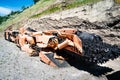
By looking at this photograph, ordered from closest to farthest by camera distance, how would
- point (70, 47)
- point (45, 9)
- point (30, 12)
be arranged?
point (70, 47)
point (45, 9)
point (30, 12)

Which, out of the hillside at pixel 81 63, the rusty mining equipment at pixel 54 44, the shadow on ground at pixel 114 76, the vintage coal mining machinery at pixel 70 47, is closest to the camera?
the vintage coal mining machinery at pixel 70 47

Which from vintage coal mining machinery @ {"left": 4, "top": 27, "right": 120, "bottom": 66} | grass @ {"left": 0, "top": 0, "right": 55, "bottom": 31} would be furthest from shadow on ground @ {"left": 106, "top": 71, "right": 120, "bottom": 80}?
Answer: grass @ {"left": 0, "top": 0, "right": 55, "bottom": 31}

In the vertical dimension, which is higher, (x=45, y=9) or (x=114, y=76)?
(x=45, y=9)

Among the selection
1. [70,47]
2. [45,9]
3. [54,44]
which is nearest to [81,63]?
[54,44]

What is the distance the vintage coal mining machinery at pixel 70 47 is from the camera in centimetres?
1484

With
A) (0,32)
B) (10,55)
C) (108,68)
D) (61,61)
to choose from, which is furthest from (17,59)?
(0,32)

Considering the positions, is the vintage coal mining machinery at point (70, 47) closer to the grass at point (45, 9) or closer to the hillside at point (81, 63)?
the hillside at point (81, 63)

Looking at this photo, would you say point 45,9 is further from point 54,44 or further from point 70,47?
point 70,47

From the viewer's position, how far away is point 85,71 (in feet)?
53.0

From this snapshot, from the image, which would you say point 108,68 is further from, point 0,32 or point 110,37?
point 0,32

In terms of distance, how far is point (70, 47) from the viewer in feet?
52.3

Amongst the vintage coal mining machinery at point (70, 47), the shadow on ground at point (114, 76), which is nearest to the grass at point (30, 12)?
the vintage coal mining machinery at point (70, 47)

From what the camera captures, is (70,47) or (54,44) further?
(54,44)

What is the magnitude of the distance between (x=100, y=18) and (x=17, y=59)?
22.8 feet
